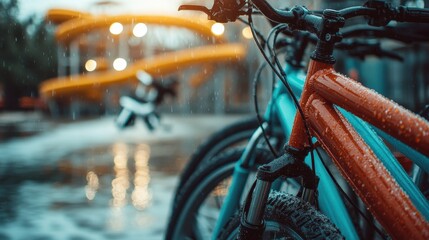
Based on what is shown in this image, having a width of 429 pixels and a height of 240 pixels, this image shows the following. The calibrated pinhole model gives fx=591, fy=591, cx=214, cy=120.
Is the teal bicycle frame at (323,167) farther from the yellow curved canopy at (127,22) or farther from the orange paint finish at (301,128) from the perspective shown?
the yellow curved canopy at (127,22)

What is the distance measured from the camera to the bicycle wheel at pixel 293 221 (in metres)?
1.48

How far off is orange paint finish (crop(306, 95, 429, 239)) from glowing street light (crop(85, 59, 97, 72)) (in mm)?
25073

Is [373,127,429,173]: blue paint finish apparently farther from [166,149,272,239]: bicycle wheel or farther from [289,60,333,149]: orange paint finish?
[166,149,272,239]: bicycle wheel

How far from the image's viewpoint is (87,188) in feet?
20.6

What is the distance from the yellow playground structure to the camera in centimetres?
1284

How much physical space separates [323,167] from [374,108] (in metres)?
Result: 0.67

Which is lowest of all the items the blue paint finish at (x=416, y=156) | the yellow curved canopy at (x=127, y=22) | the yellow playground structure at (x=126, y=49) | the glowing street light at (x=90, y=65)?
the blue paint finish at (x=416, y=156)

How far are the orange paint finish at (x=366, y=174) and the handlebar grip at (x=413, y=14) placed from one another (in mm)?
322

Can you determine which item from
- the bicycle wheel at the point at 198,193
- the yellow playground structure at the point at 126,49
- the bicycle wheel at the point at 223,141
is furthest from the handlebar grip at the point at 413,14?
the yellow playground structure at the point at 126,49

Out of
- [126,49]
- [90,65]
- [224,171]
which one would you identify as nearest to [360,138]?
[224,171]

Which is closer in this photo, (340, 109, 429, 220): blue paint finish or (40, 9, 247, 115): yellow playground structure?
(340, 109, 429, 220): blue paint finish

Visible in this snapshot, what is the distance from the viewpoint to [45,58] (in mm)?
31234

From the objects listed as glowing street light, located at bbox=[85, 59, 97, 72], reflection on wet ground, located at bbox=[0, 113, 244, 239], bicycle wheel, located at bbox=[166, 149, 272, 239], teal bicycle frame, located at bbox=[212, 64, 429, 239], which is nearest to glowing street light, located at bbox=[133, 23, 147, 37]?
reflection on wet ground, located at bbox=[0, 113, 244, 239]

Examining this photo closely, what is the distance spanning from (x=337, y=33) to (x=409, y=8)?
0.83ft
